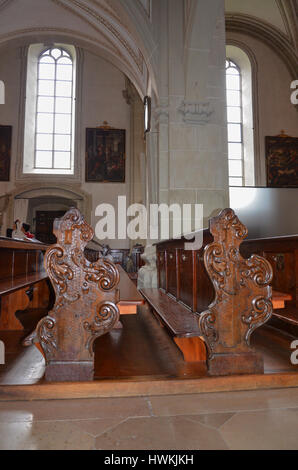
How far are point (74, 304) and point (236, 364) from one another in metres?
0.91

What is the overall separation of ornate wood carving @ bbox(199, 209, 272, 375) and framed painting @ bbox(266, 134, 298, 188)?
953 cm

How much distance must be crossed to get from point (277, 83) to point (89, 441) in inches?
479

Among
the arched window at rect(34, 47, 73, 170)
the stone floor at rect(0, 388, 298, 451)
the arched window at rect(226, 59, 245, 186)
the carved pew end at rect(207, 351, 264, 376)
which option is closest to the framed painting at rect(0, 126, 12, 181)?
the arched window at rect(34, 47, 73, 170)

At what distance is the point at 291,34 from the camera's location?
1034 centimetres

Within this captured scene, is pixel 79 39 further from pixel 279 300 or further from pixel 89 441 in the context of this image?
pixel 89 441

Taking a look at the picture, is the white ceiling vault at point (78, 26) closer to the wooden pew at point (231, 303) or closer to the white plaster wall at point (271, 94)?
the white plaster wall at point (271, 94)

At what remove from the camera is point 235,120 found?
10961 mm

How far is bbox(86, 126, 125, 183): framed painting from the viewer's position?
438 inches

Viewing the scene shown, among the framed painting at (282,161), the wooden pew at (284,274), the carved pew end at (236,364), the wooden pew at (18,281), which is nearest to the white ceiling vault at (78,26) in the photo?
the framed painting at (282,161)

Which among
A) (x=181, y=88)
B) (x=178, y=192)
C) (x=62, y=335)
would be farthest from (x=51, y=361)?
(x=181, y=88)

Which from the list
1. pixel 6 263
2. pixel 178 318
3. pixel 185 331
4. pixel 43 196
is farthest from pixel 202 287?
pixel 43 196

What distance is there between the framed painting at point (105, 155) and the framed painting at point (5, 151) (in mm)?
2476

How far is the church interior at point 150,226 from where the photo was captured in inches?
60.9
